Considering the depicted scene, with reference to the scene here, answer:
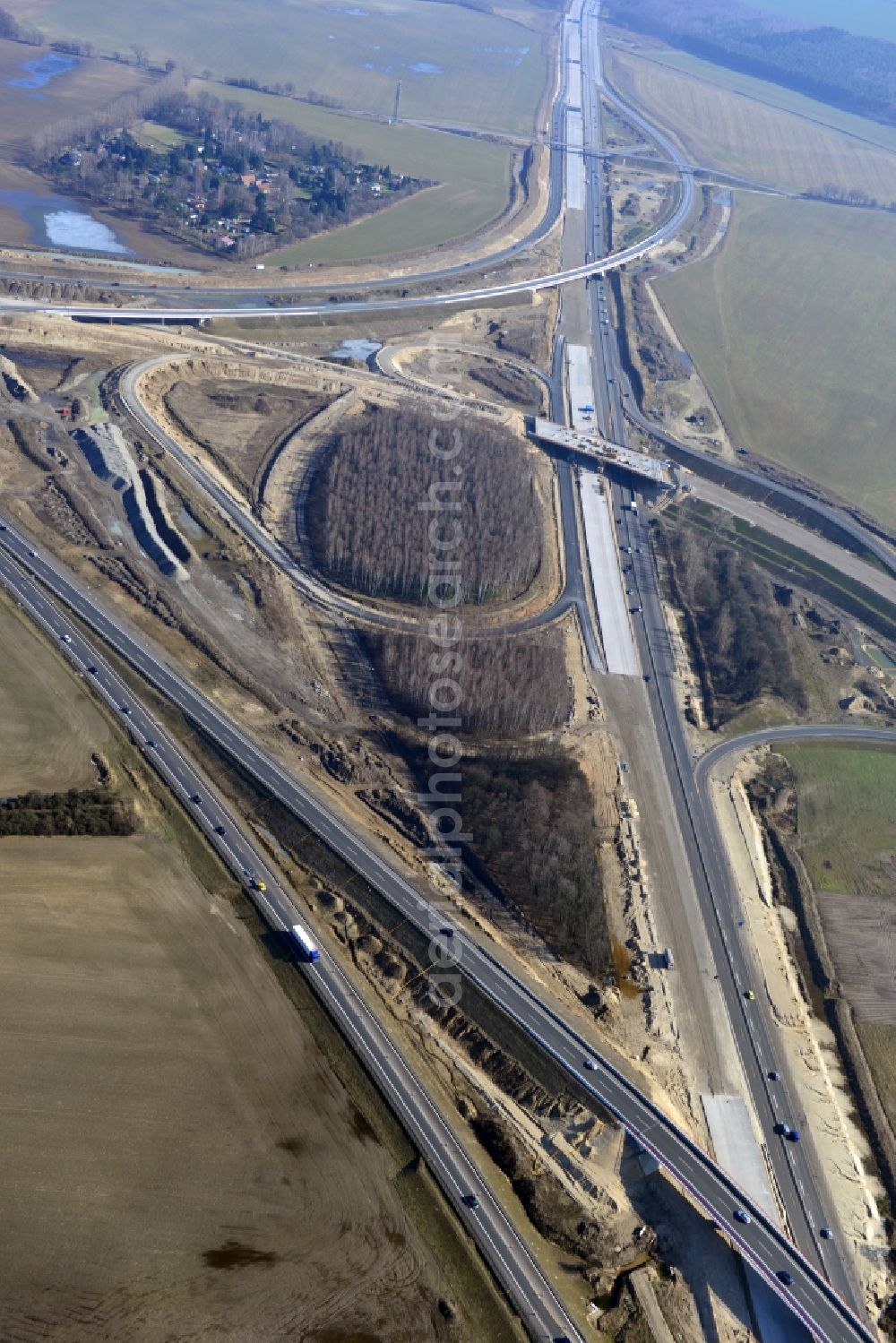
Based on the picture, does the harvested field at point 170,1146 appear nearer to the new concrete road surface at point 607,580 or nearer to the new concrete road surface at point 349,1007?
the new concrete road surface at point 349,1007

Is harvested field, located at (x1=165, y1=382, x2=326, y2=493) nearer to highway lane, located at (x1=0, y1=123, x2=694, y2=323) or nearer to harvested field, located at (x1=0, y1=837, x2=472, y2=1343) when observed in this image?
highway lane, located at (x1=0, y1=123, x2=694, y2=323)

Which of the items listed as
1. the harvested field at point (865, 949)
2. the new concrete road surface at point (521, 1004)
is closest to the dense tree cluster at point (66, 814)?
the new concrete road surface at point (521, 1004)

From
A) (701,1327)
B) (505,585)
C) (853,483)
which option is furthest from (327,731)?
(853,483)

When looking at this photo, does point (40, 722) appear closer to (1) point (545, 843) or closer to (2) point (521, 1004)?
(1) point (545, 843)

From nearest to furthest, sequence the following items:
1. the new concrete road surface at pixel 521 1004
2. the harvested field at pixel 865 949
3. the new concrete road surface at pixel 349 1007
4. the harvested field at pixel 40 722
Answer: the new concrete road surface at pixel 349 1007, the new concrete road surface at pixel 521 1004, the harvested field at pixel 865 949, the harvested field at pixel 40 722

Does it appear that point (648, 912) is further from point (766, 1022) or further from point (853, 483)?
point (853, 483)

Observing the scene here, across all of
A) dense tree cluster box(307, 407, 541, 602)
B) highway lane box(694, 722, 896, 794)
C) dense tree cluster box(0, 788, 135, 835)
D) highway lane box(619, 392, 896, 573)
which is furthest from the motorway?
highway lane box(619, 392, 896, 573)

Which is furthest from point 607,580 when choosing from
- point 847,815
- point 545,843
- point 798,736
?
point 545,843
